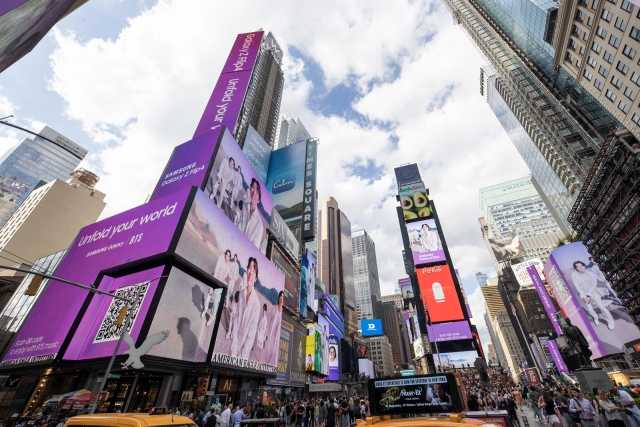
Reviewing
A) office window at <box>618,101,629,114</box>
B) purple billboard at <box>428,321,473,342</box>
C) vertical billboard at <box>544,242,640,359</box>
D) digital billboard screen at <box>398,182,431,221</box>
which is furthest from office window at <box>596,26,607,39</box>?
purple billboard at <box>428,321,473,342</box>

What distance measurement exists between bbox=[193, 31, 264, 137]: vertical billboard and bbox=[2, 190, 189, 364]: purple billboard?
52.7 ft

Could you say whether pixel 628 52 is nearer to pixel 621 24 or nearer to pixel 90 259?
pixel 621 24

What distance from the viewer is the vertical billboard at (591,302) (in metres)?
38.6

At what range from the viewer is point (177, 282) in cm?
1970

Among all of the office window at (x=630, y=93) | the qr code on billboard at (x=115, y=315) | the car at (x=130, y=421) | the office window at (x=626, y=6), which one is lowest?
the car at (x=130, y=421)

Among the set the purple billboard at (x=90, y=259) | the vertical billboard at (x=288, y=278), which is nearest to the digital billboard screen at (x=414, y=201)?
the vertical billboard at (x=288, y=278)

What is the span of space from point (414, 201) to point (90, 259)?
4894 centimetres

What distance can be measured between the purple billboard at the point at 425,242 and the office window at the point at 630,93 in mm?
27848

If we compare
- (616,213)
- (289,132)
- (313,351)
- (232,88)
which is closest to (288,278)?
(313,351)

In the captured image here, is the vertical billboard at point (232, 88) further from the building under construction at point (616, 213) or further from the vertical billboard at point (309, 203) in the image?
the building under construction at point (616, 213)

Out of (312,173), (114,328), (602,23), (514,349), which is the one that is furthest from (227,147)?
(514,349)

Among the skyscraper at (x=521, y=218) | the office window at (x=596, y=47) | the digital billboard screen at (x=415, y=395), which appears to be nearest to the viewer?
the digital billboard screen at (x=415, y=395)

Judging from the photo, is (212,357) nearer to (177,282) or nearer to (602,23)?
(177,282)

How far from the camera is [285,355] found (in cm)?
4088
